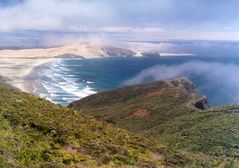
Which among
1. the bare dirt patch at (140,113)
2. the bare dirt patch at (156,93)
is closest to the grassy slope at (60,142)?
the bare dirt patch at (140,113)

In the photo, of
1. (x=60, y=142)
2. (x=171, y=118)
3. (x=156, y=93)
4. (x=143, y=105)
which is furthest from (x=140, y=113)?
(x=60, y=142)

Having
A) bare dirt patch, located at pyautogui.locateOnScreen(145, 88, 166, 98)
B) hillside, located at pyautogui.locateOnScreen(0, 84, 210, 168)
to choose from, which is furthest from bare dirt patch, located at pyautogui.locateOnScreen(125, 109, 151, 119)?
hillside, located at pyautogui.locateOnScreen(0, 84, 210, 168)

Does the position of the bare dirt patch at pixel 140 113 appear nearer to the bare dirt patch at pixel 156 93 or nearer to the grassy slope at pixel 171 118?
the grassy slope at pixel 171 118

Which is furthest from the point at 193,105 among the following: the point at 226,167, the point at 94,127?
the point at 226,167

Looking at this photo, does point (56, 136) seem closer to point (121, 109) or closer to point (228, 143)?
point (228, 143)

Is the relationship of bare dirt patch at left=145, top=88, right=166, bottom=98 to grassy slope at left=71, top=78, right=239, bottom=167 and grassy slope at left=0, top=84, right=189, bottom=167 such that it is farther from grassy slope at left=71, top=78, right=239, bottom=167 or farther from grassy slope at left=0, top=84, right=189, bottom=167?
grassy slope at left=0, top=84, right=189, bottom=167

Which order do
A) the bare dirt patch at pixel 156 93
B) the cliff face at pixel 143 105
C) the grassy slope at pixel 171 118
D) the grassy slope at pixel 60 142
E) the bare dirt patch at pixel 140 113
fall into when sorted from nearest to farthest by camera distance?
the grassy slope at pixel 60 142
the grassy slope at pixel 171 118
the cliff face at pixel 143 105
the bare dirt patch at pixel 140 113
the bare dirt patch at pixel 156 93

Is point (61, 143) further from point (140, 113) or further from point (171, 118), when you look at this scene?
point (140, 113)
